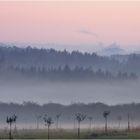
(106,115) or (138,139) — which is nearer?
(138,139)

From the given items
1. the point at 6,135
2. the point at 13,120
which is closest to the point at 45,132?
the point at 13,120

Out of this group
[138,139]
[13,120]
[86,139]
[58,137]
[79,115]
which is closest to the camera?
[138,139]

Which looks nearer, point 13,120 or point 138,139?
point 138,139

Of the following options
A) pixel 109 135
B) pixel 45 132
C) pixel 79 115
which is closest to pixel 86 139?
pixel 109 135

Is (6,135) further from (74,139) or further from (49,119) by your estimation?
(49,119)

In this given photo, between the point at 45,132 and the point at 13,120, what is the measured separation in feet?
17.9

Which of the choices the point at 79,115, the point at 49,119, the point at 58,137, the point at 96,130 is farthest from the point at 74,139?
the point at 79,115

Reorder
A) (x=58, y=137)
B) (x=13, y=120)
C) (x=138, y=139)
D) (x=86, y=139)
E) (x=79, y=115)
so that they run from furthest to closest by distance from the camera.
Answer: (x=79, y=115), (x=13, y=120), (x=58, y=137), (x=86, y=139), (x=138, y=139)

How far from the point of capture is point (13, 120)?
114 meters

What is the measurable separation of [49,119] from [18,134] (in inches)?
872

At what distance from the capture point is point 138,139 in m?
87.9

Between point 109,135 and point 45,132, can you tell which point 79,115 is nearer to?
point 45,132

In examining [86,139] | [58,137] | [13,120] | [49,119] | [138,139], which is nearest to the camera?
[138,139]

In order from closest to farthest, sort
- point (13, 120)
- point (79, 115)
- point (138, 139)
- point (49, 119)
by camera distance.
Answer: point (138, 139) → point (13, 120) → point (49, 119) → point (79, 115)
